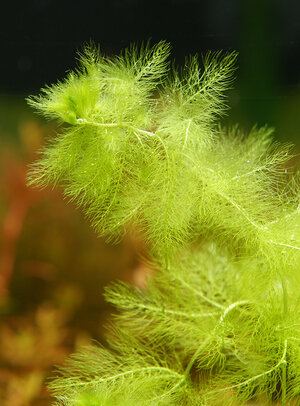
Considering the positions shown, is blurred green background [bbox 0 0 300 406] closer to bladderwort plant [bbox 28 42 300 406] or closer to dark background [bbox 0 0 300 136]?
dark background [bbox 0 0 300 136]

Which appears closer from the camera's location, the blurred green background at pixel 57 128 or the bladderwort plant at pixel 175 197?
the bladderwort plant at pixel 175 197

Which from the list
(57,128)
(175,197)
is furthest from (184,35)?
(175,197)

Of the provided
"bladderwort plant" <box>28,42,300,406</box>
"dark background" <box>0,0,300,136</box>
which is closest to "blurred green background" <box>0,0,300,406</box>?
"dark background" <box>0,0,300,136</box>

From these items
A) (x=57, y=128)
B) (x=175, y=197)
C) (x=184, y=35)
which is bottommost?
(x=175, y=197)

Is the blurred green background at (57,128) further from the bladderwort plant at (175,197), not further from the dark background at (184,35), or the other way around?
the bladderwort plant at (175,197)

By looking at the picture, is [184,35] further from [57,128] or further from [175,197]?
[175,197]

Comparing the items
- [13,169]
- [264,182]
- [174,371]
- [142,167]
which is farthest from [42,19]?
[174,371]

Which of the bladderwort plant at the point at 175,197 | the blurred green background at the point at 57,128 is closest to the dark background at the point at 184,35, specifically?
the blurred green background at the point at 57,128
